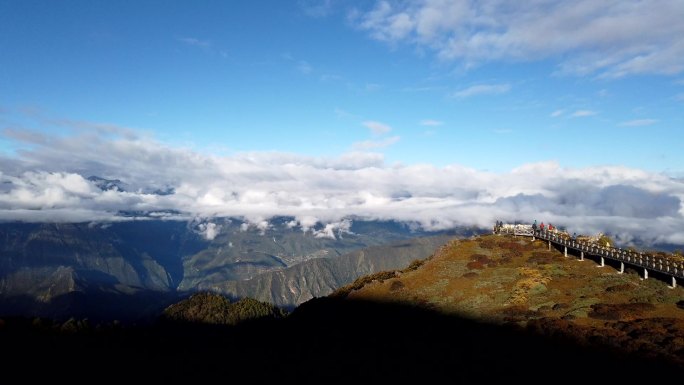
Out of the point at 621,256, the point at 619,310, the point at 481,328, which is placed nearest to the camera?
the point at 619,310

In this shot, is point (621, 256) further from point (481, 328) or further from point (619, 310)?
point (481, 328)

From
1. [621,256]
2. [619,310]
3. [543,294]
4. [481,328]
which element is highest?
[621,256]

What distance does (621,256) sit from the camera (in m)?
73.8

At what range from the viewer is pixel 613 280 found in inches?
2608

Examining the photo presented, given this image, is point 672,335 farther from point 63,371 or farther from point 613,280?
point 63,371

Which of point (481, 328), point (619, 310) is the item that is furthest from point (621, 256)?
point (481, 328)

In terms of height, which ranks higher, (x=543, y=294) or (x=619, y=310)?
(x=619, y=310)

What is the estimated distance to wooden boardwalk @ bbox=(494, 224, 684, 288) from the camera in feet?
203

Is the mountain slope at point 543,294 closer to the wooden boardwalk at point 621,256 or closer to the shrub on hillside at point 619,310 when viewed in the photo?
the shrub on hillside at point 619,310

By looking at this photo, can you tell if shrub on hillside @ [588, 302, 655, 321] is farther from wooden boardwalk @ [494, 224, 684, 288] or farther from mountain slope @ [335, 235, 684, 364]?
wooden boardwalk @ [494, 224, 684, 288]

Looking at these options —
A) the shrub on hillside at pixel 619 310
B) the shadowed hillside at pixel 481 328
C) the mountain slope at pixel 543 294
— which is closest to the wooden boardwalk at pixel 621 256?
the mountain slope at pixel 543 294

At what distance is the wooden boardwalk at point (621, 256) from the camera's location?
61781 millimetres

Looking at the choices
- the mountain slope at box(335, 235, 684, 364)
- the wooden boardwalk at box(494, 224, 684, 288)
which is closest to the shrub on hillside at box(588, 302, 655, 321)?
the mountain slope at box(335, 235, 684, 364)

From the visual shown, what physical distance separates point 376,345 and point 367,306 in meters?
19.8
